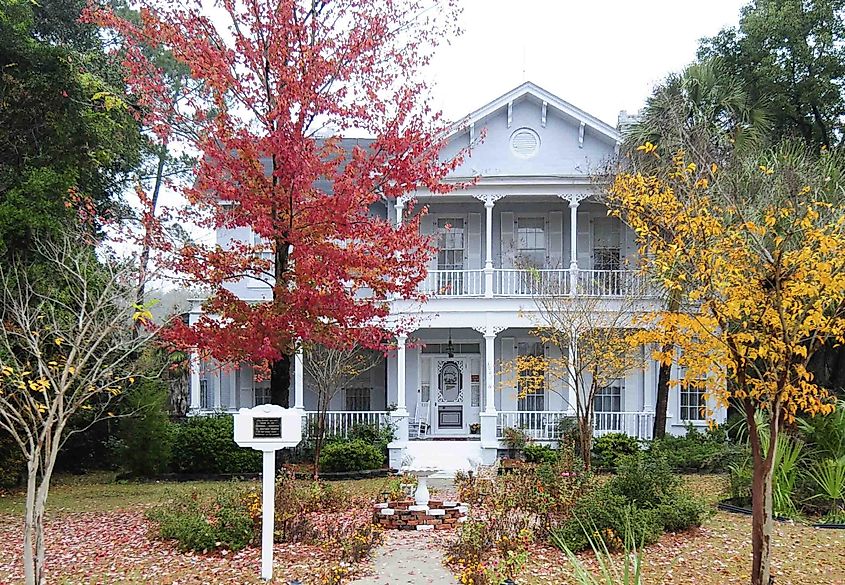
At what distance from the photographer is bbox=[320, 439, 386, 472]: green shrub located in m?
16.5

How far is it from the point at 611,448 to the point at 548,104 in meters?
8.74

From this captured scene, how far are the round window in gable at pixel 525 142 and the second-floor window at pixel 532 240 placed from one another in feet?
5.91

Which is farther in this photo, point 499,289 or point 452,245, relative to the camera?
point 452,245

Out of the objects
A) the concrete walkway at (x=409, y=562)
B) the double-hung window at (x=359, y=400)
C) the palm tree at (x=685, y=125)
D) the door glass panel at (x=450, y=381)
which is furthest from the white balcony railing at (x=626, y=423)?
the concrete walkway at (x=409, y=562)

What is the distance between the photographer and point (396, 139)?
378 inches

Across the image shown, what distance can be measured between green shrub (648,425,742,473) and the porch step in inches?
163

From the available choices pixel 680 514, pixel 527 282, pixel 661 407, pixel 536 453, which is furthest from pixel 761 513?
pixel 527 282

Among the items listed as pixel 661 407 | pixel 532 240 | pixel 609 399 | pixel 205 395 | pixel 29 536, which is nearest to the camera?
pixel 29 536

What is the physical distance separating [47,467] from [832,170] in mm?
15234

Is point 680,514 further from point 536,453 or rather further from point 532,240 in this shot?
point 532,240

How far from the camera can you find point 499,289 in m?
19.4

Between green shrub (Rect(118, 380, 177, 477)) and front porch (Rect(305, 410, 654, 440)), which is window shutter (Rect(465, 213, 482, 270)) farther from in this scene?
green shrub (Rect(118, 380, 177, 477))

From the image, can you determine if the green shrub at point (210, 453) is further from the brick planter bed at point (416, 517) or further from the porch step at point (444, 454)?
the brick planter bed at point (416, 517)

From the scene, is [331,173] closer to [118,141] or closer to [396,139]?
[396,139]
